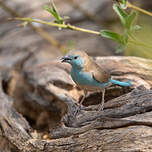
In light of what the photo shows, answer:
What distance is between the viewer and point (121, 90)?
3.49 m

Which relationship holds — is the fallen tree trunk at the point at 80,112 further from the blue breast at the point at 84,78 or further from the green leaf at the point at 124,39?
the green leaf at the point at 124,39

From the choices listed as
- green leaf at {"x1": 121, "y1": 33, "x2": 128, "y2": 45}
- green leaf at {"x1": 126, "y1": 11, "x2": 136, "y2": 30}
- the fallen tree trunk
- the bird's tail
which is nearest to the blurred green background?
the fallen tree trunk

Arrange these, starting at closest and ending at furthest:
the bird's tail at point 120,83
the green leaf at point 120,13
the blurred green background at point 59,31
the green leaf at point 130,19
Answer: the green leaf at point 130,19, the green leaf at point 120,13, the bird's tail at point 120,83, the blurred green background at point 59,31

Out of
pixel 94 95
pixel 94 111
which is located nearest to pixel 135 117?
pixel 94 111

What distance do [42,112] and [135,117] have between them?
183 centimetres

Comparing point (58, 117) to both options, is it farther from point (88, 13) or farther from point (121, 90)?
point (88, 13)

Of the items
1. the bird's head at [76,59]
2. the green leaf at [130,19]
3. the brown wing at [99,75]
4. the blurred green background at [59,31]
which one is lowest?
the blurred green background at [59,31]

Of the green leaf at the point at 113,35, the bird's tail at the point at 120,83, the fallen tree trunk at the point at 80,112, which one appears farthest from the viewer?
the bird's tail at the point at 120,83

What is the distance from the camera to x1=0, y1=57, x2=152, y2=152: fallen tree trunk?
257 centimetres

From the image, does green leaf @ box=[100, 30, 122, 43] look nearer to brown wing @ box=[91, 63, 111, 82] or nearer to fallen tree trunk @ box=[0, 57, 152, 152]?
brown wing @ box=[91, 63, 111, 82]


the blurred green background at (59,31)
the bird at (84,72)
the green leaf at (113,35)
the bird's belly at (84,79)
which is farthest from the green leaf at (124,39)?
the blurred green background at (59,31)

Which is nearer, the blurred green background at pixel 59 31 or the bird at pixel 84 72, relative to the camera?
the bird at pixel 84 72

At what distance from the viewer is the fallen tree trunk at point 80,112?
2.57 m

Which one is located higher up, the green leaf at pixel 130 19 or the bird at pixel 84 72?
the green leaf at pixel 130 19
